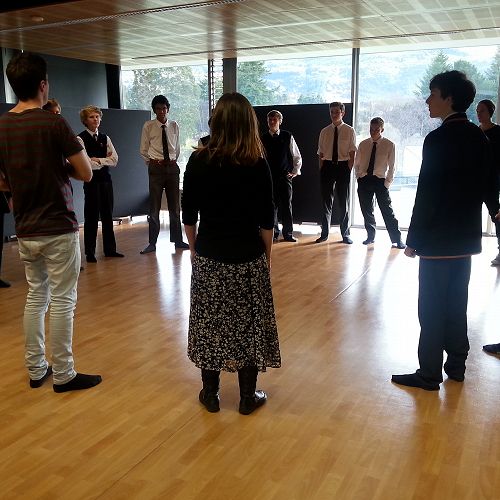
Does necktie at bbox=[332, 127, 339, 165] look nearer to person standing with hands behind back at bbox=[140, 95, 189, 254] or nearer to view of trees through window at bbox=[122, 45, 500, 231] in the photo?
view of trees through window at bbox=[122, 45, 500, 231]

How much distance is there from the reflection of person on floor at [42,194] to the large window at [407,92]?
6265mm

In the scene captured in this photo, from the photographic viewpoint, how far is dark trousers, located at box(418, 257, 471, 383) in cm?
294

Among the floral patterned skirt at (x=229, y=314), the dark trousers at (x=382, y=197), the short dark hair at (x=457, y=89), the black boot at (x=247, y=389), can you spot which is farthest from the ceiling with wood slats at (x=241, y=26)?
the black boot at (x=247, y=389)

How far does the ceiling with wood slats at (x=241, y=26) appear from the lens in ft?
18.8

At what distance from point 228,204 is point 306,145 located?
20.5 ft

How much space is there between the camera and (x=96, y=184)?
6348 millimetres

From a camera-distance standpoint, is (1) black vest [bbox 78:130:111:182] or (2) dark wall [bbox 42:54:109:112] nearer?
(1) black vest [bbox 78:130:111:182]

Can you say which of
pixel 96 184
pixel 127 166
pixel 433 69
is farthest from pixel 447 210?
pixel 127 166

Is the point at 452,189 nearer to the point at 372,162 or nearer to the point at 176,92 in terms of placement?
the point at 372,162

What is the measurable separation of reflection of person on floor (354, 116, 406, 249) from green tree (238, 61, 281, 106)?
2596 mm

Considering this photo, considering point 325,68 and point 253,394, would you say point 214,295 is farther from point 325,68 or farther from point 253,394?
point 325,68

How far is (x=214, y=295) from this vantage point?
267 centimetres

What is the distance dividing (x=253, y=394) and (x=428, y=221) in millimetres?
1280

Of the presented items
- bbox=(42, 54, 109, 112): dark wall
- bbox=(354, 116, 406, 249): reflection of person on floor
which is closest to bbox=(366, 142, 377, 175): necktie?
bbox=(354, 116, 406, 249): reflection of person on floor
